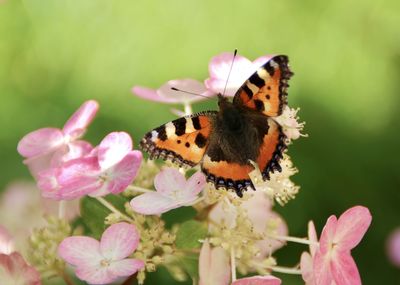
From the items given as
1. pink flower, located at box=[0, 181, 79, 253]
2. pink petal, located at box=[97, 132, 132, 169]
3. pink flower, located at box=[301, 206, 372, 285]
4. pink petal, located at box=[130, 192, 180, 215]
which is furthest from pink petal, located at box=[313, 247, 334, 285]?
pink flower, located at box=[0, 181, 79, 253]

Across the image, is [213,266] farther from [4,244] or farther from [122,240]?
[4,244]

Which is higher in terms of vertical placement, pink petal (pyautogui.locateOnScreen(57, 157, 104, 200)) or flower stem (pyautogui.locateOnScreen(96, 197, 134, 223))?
pink petal (pyautogui.locateOnScreen(57, 157, 104, 200))

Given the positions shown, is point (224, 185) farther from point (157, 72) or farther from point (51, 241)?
point (157, 72)

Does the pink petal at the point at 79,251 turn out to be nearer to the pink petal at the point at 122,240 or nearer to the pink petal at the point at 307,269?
the pink petal at the point at 122,240

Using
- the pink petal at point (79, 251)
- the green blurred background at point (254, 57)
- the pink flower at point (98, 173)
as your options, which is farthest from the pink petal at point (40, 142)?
the green blurred background at point (254, 57)

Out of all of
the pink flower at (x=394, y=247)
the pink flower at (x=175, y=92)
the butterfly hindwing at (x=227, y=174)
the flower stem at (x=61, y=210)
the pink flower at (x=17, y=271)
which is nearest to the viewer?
the pink flower at (x=17, y=271)

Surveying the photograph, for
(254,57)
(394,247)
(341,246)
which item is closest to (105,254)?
(341,246)

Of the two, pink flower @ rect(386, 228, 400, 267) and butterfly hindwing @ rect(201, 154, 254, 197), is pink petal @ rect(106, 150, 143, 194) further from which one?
pink flower @ rect(386, 228, 400, 267)
